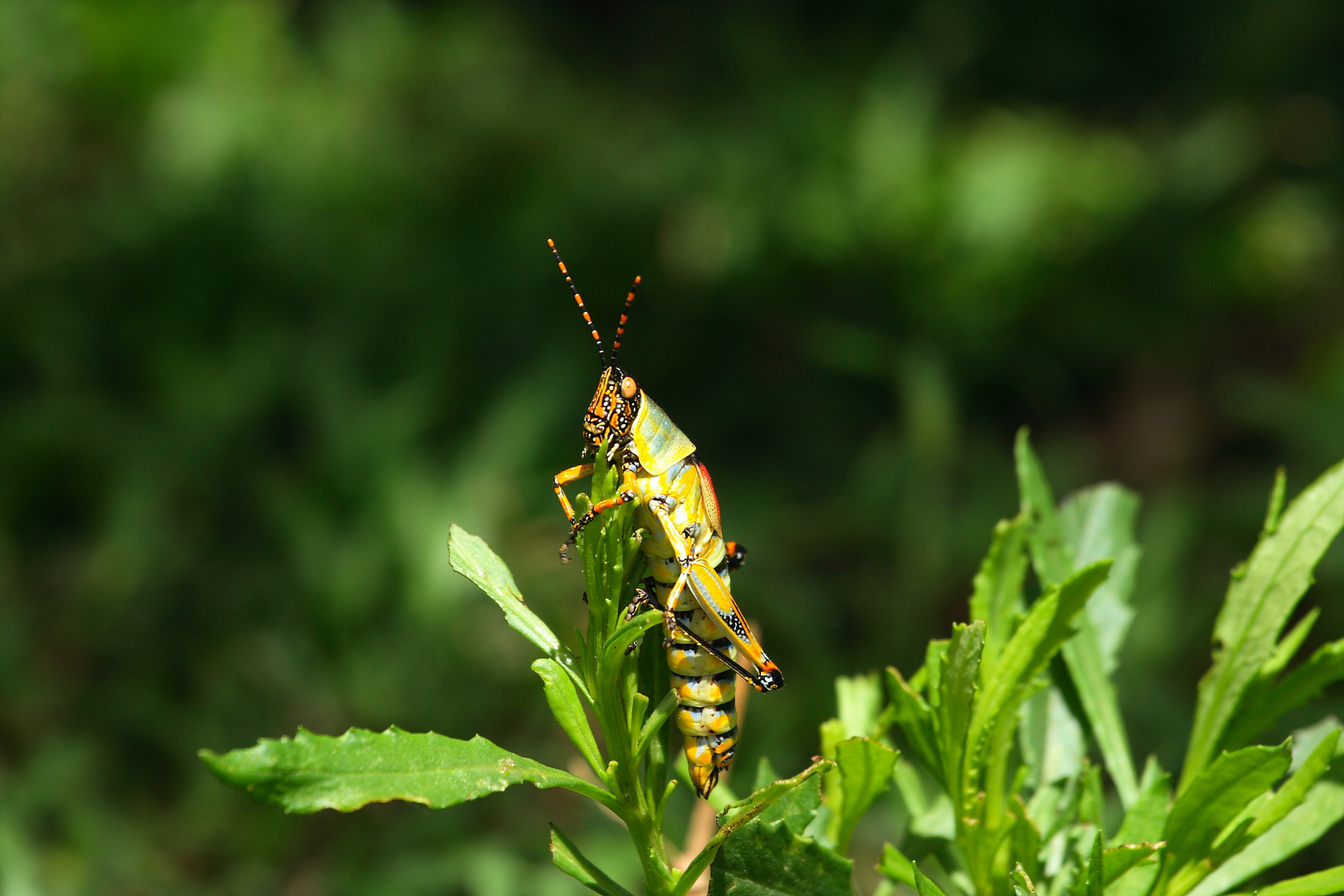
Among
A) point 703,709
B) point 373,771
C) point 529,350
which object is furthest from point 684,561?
point 529,350

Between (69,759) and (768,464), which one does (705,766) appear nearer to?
(69,759)

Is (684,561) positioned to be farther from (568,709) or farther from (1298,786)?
(1298,786)

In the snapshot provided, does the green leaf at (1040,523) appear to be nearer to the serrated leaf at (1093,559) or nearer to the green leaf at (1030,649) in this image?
the serrated leaf at (1093,559)

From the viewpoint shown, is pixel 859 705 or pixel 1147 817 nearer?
pixel 1147 817

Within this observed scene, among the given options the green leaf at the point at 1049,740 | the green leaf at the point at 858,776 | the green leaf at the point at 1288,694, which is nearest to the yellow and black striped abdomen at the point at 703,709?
the green leaf at the point at 858,776

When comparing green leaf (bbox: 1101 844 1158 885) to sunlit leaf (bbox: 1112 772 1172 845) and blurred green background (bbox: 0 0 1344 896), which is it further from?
blurred green background (bbox: 0 0 1344 896)

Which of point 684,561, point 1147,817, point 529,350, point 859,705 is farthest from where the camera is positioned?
point 529,350

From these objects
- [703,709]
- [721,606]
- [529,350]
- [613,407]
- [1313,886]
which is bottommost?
[1313,886]
